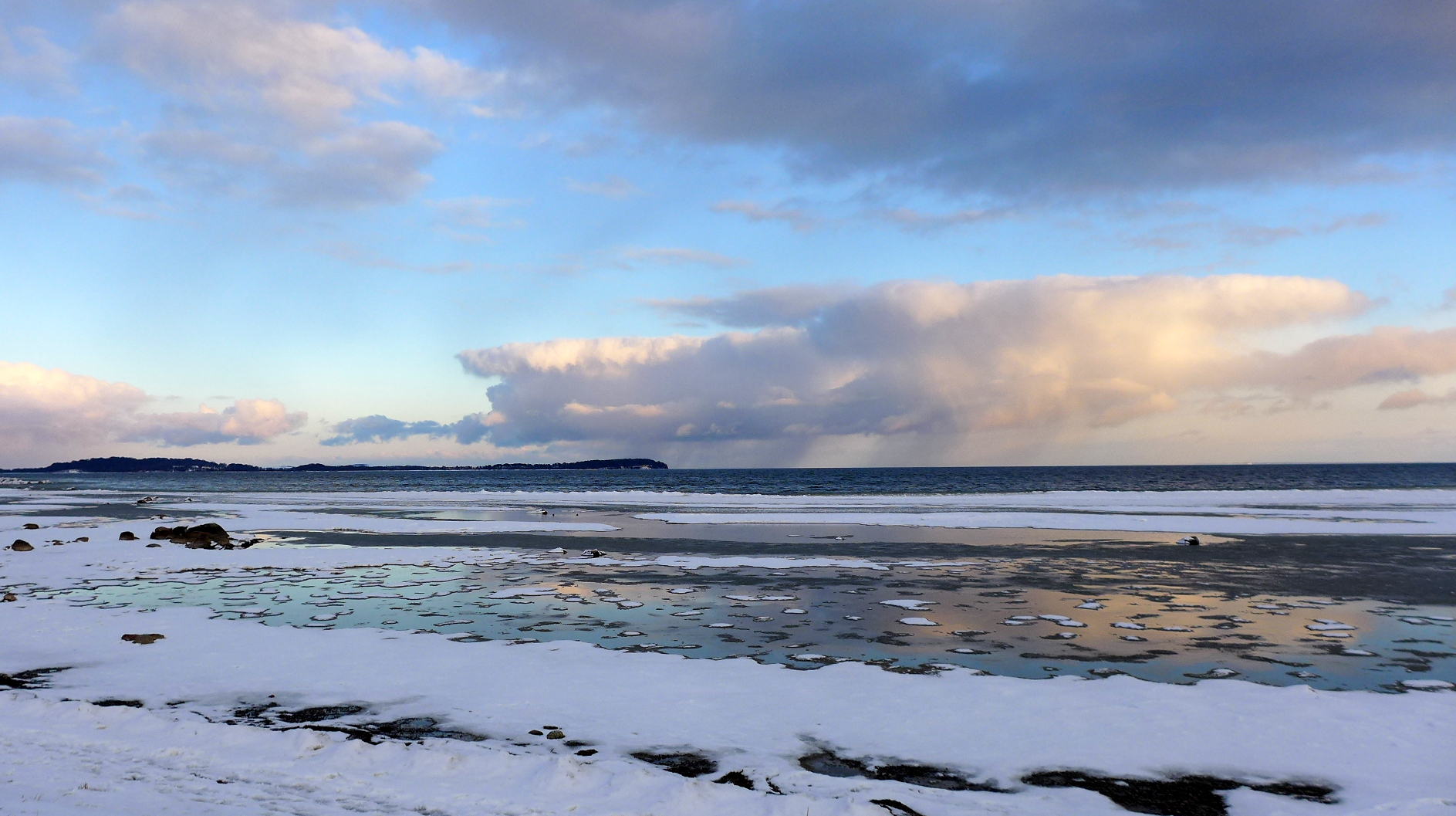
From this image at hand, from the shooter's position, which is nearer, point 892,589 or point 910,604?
point 910,604

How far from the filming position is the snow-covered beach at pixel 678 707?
6012 mm

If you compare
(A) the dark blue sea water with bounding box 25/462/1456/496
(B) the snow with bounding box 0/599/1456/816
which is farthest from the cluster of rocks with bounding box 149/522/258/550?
(A) the dark blue sea water with bounding box 25/462/1456/496

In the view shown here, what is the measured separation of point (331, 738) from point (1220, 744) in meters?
7.95

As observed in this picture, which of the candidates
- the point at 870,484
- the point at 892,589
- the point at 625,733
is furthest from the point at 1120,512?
the point at 870,484

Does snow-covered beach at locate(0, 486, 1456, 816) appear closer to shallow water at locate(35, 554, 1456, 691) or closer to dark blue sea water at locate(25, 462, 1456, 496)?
shallow water at locate(35, 554, 1456, 691)

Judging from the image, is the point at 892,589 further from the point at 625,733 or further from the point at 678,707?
the point at 625,733

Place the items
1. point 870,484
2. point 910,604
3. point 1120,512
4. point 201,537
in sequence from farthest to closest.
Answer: point 870,484, point 1120,512, point 201,537, point 910,604

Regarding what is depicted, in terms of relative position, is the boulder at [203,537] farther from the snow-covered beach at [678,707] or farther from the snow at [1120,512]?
the snow at [1120,512]

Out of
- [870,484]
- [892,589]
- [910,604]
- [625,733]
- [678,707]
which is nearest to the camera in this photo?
[625,733]

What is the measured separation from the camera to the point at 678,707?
26.7 feet

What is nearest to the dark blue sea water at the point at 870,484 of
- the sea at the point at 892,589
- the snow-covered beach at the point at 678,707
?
the sea at the point at 892,589

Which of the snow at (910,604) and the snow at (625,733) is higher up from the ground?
the snow at (625,733)

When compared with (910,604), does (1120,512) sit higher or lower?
lower

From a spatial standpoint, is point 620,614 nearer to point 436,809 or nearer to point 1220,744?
point 436,809
